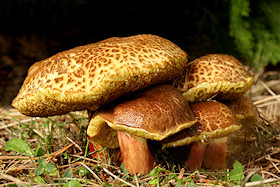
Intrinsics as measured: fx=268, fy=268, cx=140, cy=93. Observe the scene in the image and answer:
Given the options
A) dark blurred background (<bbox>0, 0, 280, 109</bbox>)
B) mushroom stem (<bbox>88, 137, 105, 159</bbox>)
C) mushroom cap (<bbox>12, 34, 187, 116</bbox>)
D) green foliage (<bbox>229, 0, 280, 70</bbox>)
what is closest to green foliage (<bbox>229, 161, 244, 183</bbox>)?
mushroom cap (<bbox>12, 34, 187, 116</bbox>)

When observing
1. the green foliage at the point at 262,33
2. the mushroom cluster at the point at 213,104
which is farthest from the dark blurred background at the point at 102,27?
the mushroom cluster at the point at 213,104

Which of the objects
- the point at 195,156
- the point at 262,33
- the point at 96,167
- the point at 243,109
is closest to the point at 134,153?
the point at 96,167

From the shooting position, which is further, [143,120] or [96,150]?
[96,150]

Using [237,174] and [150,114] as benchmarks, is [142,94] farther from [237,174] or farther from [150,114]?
[237,174]

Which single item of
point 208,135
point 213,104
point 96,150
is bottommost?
point 96,150

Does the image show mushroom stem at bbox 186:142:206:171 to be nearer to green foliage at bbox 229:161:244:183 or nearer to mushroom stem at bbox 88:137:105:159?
green foliage at bbox 229:161:244:183

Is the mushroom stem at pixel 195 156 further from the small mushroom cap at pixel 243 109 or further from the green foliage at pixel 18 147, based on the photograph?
the green foliage at pixel 18 147
